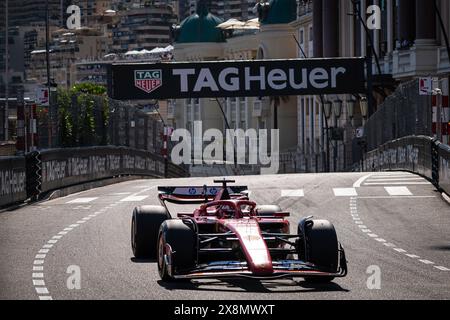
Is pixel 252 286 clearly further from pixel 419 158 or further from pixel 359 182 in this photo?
pixel 419 158

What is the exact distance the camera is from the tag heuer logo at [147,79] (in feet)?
214

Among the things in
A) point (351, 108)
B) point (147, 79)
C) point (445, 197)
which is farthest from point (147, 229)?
point (351, 108)

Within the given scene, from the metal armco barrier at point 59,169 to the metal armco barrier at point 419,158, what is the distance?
801 cm

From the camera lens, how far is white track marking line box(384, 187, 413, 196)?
30.9 metres

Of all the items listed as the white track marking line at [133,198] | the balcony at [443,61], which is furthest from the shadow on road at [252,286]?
the balcony at [443,61]

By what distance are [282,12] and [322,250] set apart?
106 metres

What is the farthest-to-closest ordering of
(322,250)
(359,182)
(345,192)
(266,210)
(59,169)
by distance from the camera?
(359,182) → (59,169) → (345,192) → (266,210) → (322,250)

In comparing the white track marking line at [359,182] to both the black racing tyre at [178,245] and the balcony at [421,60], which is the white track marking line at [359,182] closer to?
the black racing tyre at [178,245]

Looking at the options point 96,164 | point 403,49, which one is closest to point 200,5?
point 403,49

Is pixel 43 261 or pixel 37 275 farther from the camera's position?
pixel 43 261

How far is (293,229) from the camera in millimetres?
22656

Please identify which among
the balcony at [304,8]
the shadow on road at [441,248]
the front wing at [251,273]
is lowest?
the shadow on road at [441,248]

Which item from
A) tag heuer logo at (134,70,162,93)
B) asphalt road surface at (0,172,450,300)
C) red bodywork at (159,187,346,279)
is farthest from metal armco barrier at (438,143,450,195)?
tag heuer logo at (134,70,162,93)

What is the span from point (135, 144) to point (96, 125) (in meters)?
8.25
